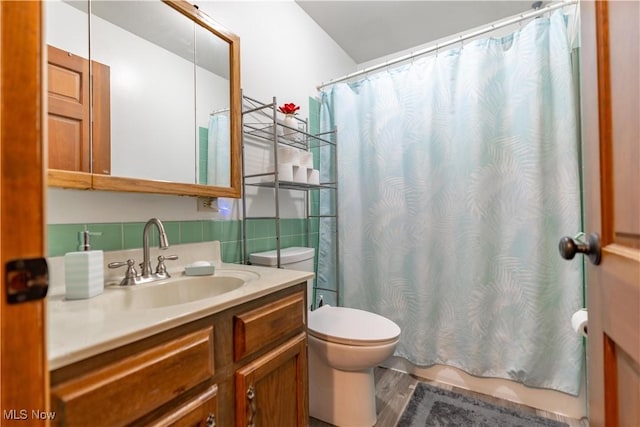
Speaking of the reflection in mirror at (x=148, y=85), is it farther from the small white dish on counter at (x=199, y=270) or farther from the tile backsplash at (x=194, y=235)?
the small white dish on counter at (x=199, y=270)

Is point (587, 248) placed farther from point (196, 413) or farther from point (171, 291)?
point (171, 291)

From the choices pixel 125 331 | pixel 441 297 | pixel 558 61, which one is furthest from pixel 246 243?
pixel 558 61

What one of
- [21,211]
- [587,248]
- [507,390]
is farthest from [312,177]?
[507,390]

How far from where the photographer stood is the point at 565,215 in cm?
139

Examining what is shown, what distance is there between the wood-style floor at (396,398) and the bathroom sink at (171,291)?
2.92ft

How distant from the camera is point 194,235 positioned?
4.04 ft

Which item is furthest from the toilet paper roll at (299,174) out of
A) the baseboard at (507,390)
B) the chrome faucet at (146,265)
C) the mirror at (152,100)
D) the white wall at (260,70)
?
the baseboard at (507,390)

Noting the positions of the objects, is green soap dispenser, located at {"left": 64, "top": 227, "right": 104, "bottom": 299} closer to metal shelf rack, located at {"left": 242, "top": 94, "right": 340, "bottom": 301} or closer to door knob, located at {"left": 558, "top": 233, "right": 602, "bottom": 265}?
metal shelf rack, located at {"left": 242, "top": 94, "right": 340, "bottom": 301}

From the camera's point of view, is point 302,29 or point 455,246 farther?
point 302,29

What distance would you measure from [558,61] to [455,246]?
1.04 meters

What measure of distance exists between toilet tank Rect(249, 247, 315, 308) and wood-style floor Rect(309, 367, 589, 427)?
0.70 metres

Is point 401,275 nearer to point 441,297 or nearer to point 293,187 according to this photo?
point 441,297

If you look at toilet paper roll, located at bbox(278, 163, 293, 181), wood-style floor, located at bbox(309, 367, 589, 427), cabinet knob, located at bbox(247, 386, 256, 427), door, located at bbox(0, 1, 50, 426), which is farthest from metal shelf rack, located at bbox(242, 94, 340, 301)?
door, located at bbox(0, 1, 50, 426)

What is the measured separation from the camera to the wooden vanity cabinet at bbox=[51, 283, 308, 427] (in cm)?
50
